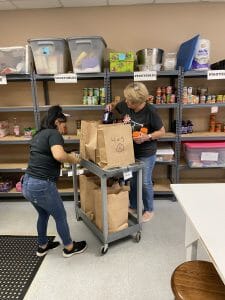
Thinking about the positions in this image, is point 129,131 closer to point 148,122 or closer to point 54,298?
point 148,122

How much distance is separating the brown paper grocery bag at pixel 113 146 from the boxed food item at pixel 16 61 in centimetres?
157

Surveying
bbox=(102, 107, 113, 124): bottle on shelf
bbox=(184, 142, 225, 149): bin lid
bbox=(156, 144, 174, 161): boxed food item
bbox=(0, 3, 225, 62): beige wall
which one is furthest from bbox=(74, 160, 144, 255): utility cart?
bbox=(0, 3, 225, 62): beige wall

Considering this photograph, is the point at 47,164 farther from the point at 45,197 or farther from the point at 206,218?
the point at 206,218

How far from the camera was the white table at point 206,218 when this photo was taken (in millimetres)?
1095

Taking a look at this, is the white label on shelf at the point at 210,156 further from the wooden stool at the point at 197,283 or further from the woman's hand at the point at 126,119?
the wooden stool at the point at 197,283

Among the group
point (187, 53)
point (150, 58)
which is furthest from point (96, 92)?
point (187, 53)

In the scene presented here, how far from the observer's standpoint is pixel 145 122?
272 cm

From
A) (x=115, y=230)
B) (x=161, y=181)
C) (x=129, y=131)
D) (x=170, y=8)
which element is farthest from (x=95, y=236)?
(x=170, y=8)

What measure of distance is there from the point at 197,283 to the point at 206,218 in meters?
0.33

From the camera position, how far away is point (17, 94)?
3.68m

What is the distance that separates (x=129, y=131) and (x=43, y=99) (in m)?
1.82

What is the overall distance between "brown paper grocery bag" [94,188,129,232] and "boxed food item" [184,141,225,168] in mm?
1292

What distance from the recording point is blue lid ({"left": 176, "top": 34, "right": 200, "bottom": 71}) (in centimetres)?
290

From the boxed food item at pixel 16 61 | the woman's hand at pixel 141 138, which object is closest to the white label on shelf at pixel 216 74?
the woman's hand at pixel 141 138
